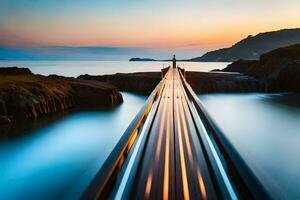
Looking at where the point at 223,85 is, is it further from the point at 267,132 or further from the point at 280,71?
the point at 267,132

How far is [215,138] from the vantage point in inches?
946

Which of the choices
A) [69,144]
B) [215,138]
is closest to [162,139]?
[215,138]

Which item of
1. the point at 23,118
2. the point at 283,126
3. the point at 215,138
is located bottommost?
the point at 283,126

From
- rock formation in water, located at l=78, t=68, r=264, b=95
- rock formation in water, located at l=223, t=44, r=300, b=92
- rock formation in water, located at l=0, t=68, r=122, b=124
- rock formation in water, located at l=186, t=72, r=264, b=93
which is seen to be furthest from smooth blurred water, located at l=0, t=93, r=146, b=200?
rock formation in water, located at l=223, t=44, r=300, b=92

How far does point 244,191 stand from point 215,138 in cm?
1015

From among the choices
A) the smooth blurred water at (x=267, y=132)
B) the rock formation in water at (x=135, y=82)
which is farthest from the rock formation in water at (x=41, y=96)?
the smooth blurred water at (x=267, y=132)

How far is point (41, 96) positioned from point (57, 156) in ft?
97.3

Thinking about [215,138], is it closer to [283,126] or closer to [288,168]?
[288,168]

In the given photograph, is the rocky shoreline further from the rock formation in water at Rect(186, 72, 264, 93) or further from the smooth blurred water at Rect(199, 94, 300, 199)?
the smooth blurred water at Rect(199, 94, 300, 199)

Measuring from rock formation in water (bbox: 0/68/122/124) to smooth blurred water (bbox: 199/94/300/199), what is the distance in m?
33.5

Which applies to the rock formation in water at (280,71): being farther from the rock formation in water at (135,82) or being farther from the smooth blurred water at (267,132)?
the rock formation in water at (135,82)

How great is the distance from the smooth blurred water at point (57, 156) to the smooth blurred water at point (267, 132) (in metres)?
16.8

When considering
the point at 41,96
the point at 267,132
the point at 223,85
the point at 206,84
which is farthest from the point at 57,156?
the point at 223,85

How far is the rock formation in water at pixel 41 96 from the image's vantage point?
191 ft
